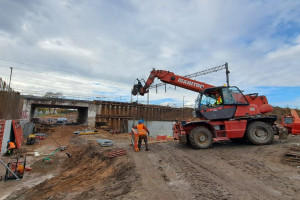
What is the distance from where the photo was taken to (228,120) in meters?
8.72

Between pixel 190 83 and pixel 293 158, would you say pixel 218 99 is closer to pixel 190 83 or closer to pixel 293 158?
pixel 190 83

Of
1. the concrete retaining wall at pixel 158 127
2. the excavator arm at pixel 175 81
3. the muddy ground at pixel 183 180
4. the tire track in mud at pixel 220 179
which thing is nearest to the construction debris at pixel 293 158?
the muddy ground at pixel 183 180

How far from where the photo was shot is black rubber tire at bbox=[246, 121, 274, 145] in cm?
851

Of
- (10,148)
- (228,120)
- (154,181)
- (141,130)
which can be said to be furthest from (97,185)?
(10,148)

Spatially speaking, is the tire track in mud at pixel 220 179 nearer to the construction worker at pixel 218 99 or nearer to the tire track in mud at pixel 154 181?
the tire track in mud at pixel 154 181

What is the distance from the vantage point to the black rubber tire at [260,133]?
8.51 m

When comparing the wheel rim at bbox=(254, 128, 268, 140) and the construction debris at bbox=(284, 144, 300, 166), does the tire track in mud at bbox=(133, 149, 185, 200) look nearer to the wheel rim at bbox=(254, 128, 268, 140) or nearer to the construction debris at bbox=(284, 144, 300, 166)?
the construction debris at bbox=(284, 144, 300, 166)

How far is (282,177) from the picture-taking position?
4.65m

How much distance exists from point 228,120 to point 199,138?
66.5 inches

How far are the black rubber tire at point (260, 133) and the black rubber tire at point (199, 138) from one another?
74.6 inches

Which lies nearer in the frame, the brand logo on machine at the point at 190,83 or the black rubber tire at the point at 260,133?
the black rubber tire at the point at 260,133

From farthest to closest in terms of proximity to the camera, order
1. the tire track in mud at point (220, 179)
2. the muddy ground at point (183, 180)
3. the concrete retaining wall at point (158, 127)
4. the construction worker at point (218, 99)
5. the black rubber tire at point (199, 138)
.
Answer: the concrete retaining wall at point (158, 127) < the construction worker at point (218, 99) < the black rubber tire at point (199, 138) < the muddy ground at point (183, 180) < the tire track in mud at point (220, 179)

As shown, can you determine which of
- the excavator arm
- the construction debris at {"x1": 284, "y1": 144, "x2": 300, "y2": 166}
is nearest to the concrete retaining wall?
A: the excavator arm

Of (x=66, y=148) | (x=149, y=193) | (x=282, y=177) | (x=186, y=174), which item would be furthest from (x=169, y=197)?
(x=66, y=148)
